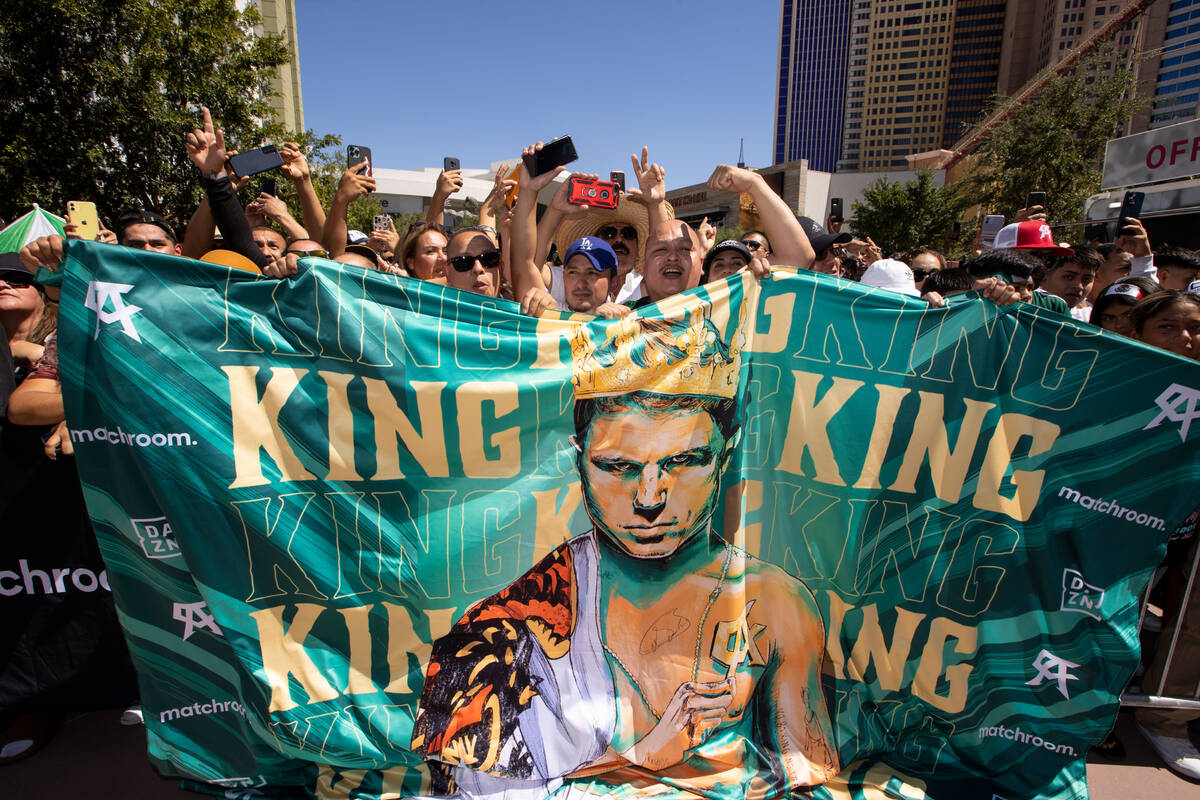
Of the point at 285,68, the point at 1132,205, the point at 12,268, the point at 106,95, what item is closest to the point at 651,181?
the point at 12,268

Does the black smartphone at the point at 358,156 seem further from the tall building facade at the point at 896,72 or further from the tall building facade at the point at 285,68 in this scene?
the tall building facade at the point at 896,72

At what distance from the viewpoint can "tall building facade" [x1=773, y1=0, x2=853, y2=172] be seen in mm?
160625

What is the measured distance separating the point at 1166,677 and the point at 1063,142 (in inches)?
1063

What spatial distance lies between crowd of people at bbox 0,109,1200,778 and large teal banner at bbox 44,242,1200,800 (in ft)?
0.97

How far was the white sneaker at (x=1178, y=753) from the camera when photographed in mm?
2848

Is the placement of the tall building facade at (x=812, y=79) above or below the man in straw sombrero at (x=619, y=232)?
above

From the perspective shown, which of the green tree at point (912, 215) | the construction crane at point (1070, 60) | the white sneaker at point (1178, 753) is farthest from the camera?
the green tree at point (912, 215)

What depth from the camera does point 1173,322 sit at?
308 cm

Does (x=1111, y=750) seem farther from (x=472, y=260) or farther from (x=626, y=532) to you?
(x=472, y=260)

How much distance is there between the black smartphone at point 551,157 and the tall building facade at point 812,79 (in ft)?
557

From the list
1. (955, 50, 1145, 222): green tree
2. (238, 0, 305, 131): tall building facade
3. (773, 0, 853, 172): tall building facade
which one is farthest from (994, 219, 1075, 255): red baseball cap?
(773, 0, 853, 172): tall building facade

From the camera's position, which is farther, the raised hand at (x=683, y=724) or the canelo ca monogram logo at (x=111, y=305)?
the raised hand at (x=683, y=724)

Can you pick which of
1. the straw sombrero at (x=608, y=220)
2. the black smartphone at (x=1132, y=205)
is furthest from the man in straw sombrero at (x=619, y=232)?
the black smartphone at (x=1132, y=205)

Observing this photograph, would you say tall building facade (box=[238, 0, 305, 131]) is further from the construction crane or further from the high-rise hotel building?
the high-rise hotel building
